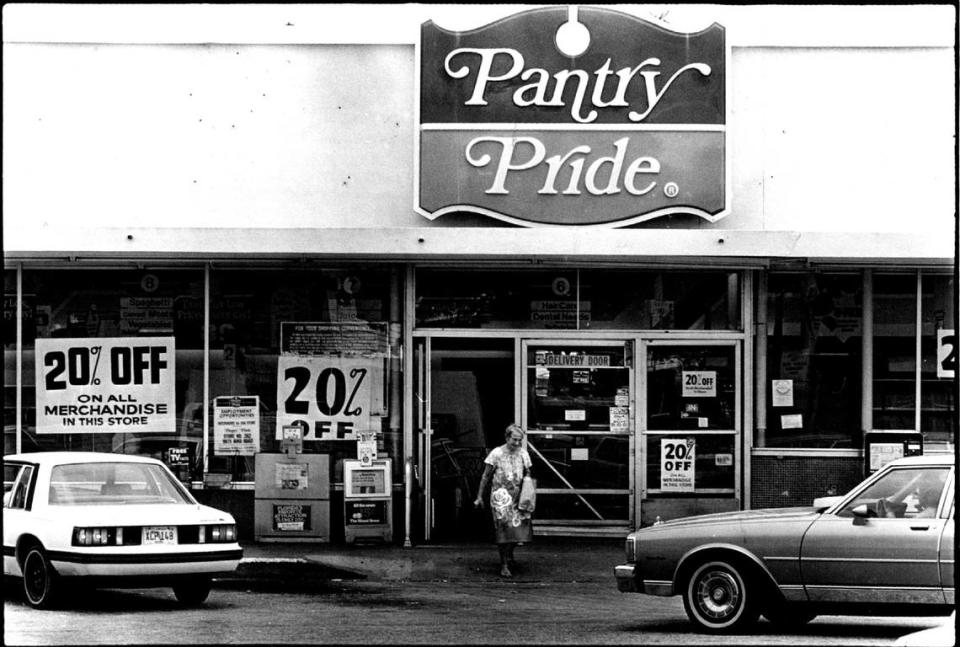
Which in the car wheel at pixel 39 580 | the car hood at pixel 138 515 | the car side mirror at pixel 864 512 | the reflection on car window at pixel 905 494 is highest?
the reflection on car window at pixel 905 494

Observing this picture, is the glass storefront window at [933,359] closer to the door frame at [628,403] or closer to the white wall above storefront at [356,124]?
the white wall above storefront at [356,124]

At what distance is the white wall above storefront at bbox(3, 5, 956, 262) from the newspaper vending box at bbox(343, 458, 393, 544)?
2908 millimetres

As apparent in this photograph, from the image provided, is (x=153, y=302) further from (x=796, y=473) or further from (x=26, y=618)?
(x=796, y=473)

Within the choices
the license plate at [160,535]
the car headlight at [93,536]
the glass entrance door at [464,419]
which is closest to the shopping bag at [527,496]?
the glass entrance door at [464,419]

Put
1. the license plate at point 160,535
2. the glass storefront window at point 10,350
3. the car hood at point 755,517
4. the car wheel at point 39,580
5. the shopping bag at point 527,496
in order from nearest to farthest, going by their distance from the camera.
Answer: the car hood at point 755,517
the car wheel at point 39,580
the license plate at point 160,535
the shopping bag at point 527,496
the glass storefront window at point 10,350

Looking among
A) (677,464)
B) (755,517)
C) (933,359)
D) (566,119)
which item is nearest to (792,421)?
(677,464)

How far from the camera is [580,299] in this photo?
54.3 ft

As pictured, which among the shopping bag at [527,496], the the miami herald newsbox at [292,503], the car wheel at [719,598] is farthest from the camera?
the the miami herald newsbox at [292,503]

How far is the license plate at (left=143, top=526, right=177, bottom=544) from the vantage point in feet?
37.3

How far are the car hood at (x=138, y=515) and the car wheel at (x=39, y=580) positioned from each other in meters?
0.38

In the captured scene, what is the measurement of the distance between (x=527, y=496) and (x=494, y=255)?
2957 millimetres

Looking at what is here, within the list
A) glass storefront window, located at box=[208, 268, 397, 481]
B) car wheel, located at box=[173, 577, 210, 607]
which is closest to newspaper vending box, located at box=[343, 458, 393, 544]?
glass storefront window, located at box=[208, 268, 397, 481]

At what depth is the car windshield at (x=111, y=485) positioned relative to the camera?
11.9m

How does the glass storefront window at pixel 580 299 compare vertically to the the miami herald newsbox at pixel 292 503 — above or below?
above
